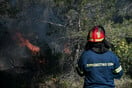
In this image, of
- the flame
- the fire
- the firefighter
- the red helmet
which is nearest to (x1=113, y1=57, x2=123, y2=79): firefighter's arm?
the firefighter

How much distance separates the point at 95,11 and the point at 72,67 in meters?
2.12

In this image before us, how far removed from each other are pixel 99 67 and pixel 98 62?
70mm

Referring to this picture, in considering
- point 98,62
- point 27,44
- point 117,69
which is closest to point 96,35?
point 98,62

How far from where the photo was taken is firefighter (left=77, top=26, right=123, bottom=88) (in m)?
4.39

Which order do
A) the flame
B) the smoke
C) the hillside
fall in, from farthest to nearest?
1. the smoke
2. the flame
3. the hillside

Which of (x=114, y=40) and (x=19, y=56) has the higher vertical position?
(x=114, y=40)

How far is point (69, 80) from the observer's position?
36.0 ft

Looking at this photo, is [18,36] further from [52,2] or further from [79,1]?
[79,1]

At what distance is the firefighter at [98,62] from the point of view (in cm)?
439

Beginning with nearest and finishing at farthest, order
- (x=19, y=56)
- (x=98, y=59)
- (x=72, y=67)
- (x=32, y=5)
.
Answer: (x=98, y=59), (x=72, y=67), (x=32, y=5), (x=19, y=56)

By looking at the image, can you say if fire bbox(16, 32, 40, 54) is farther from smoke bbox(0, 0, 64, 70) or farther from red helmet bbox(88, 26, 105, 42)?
red helmet bbox(88, 26, 105, 42)

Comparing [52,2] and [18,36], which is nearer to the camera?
[52,2]

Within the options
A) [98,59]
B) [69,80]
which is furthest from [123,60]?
[98,59]

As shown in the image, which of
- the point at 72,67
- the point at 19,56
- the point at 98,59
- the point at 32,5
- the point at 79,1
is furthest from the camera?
the point at 19,56
